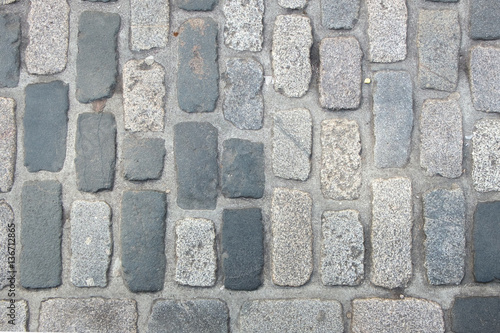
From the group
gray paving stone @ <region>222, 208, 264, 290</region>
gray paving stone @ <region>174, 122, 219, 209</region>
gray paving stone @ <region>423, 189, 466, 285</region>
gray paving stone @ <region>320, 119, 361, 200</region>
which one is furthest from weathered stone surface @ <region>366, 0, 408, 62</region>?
gray paving stone @ <region>222, 208, 264, 290</region>

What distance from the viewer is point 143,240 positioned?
212 cm

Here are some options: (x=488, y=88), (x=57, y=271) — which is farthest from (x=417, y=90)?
(x=57, y=271)

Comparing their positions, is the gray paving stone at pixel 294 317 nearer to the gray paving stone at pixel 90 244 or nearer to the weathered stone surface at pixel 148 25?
the gray paving stone at pixel 90 244

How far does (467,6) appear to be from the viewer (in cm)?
225

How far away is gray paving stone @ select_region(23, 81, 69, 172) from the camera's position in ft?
7.10

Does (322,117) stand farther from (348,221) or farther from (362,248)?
(362,248)

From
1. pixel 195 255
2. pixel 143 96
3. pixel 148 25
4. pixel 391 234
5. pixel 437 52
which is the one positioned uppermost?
pixel 148 25

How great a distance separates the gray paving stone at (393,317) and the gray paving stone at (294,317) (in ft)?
0.33

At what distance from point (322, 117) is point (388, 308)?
3.36 feet

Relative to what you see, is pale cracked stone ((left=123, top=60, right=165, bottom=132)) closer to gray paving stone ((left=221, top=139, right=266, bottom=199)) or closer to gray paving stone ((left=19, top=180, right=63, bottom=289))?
gray paving stone ((left=221, top=139, right=266, bottom=199))

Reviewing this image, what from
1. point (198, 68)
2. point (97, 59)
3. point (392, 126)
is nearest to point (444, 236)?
point (392, 126)

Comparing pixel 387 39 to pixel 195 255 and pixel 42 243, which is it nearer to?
pixel 195 255

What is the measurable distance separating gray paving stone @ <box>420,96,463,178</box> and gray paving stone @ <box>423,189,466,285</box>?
0.41 feet

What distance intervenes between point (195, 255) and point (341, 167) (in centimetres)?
86
